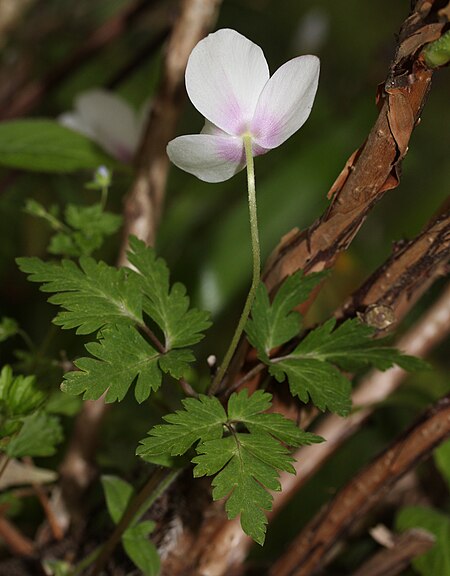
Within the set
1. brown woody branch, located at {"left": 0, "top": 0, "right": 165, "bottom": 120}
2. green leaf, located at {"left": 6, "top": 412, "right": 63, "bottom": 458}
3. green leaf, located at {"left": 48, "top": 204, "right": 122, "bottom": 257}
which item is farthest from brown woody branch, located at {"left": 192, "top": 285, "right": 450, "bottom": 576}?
brown woody branch, located at {"left": 0, "top": 0, "right": 165, "bottom": 120}

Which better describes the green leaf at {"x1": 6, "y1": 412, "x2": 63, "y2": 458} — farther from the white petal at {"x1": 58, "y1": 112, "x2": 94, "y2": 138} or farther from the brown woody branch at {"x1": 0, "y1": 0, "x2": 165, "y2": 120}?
the brown woody branch at {"x1": 0, "y1": 0, "x2": 165, "y2": 120}

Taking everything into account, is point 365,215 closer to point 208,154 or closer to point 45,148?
point 208,154

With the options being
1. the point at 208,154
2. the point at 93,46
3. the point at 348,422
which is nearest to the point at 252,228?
the point at 208,154

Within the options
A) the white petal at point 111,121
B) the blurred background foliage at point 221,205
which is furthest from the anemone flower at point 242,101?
the white petal at point 111,121

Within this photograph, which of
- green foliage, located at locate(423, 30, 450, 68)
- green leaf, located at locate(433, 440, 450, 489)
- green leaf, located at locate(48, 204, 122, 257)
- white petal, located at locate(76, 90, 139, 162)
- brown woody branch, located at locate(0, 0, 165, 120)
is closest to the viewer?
green foliage, located at locate(423, 30, 450, 68)

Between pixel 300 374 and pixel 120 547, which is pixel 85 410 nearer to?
pixel 120 547

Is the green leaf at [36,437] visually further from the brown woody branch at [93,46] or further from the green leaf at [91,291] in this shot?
the brown woody branch at [93,46]
